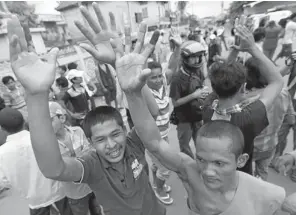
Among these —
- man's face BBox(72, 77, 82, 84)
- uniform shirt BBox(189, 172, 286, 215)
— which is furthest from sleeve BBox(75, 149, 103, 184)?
man's face BBox(72, 77, 82, 84)

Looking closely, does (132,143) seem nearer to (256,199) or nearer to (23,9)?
(256,199)

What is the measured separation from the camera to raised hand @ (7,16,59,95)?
96 centimetres

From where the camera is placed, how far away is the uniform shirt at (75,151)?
1809 mm

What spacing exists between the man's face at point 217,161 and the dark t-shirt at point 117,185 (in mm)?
483

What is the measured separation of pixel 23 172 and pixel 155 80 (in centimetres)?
152

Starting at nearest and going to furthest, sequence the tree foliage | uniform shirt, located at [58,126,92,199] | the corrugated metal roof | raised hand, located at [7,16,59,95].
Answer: raised hand, located at [7,16,59,95]
uniform shirt, located at [58,126,92,199]
the corrugated metal roof
the tree foliage

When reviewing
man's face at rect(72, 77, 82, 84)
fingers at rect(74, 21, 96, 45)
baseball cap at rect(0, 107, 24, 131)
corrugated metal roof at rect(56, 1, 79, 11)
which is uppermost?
corrugated metal roof at rect(56, 1, 79, 11)

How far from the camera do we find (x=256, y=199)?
45.2 inches

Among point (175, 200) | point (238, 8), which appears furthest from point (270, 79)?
point (238, 8)

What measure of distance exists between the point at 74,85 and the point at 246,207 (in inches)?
→ 132

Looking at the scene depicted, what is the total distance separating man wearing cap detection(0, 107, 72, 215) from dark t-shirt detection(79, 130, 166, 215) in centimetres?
Answer: 59

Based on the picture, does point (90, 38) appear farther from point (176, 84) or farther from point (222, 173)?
point (176, 84)

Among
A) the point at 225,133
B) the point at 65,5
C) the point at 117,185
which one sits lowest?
the point at 117,185

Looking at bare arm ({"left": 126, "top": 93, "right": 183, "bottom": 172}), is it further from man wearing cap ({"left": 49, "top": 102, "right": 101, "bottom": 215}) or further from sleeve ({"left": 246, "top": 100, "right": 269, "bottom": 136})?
man wearing cap ({"left": 49, "top": 102, "right": 101, "bottom": 215})
